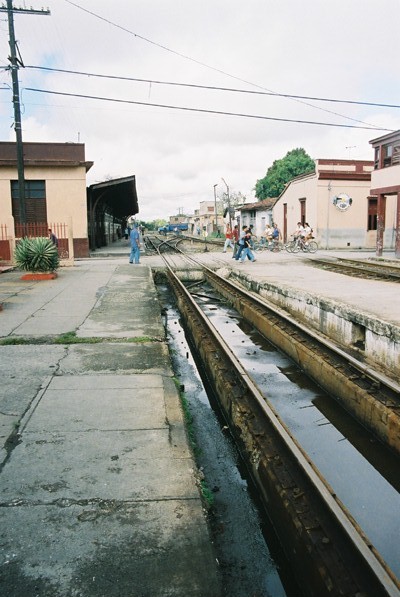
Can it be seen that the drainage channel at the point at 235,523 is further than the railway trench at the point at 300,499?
Yes

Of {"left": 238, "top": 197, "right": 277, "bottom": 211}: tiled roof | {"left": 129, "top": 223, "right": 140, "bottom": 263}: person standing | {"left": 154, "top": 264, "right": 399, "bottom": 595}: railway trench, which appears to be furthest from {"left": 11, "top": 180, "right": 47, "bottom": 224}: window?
{"left": 238, "top": 197, "right": 277, "bottom": 211}: tiled roof

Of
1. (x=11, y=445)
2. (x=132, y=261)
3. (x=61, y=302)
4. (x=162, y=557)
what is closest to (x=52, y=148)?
(x=132, y=261)

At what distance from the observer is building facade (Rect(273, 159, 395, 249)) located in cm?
2953

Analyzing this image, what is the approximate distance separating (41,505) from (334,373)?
14.1ft

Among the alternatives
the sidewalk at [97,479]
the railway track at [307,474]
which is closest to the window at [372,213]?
the railway track at [307,474]

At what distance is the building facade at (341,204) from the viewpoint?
29.5 m

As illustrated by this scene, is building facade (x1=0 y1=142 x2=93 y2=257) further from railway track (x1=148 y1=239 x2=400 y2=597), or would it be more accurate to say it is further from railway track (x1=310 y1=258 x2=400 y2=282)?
railway track (x1=148 y1=239 x2=400 y2=597)

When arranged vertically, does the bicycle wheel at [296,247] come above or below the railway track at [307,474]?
above

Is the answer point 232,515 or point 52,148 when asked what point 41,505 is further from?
point 52,148

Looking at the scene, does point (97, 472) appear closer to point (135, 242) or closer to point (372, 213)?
point (135, 242)

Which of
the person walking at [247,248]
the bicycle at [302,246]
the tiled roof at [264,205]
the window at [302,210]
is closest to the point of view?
the person walking at [247,248]

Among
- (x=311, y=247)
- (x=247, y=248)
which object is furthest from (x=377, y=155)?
(x=247, y=248)

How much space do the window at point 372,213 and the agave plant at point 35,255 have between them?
22719 millimetres

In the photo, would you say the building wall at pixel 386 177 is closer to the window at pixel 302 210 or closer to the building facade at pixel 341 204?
the building facade at pixel 341 204
